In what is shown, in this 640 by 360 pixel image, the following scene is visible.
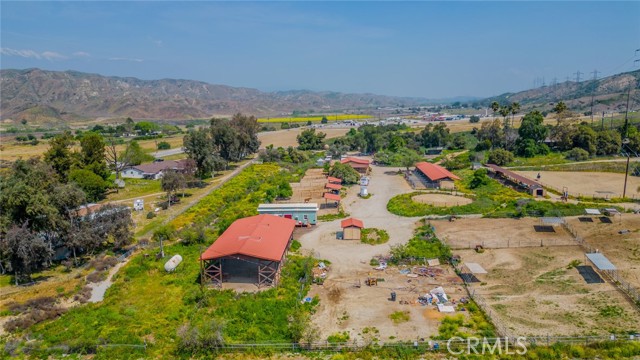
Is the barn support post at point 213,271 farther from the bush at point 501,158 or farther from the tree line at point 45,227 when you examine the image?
the bush at point 501,158

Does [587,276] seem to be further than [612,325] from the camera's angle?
Yes

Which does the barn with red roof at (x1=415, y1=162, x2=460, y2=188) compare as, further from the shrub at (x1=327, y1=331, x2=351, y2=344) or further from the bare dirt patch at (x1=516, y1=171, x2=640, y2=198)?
the shrub at (x1=327, y1=331, x2=351, y2=344)

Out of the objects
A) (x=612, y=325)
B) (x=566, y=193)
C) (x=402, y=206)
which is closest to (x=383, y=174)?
(x=402, y=206)

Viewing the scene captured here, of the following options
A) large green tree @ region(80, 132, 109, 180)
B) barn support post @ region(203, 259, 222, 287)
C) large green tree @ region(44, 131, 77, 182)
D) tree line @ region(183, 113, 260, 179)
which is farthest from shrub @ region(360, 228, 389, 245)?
large green tree @ region(44, 131, 77, 182)

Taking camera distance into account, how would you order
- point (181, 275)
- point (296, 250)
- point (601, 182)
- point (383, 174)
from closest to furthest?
1. point (181, 275)
2. point (296, 250)
3. point (601, 182)
4. point (383, 174)

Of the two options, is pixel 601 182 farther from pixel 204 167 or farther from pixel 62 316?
pixel 62 316

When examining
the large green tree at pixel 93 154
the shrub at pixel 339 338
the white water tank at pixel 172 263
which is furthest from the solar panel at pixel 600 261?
the large green tree at pixel 93 154
